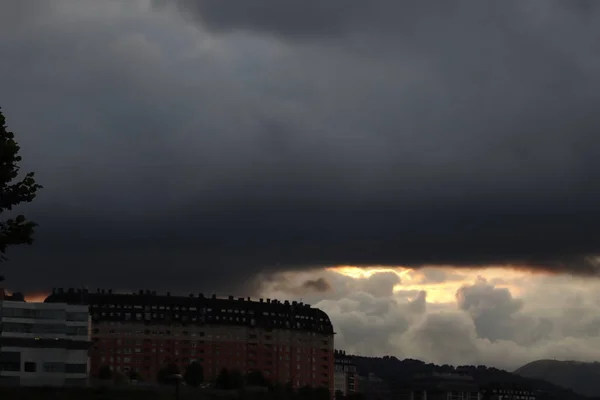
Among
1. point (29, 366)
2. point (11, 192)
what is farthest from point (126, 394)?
point (29, 366)

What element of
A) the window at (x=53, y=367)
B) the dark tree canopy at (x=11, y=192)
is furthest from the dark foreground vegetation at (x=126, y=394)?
the window at (x=53, y=367)

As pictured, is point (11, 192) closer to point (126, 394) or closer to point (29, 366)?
point (126, 394)

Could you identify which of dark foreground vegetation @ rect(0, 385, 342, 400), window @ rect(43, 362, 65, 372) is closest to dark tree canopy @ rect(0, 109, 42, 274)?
dark foreground vegetation @ rect(0, 385, 342, 400)

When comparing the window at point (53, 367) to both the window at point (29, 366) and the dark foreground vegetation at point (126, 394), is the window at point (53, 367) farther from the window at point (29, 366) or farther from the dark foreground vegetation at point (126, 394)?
the dark foreground vegetation at point (126, 394)

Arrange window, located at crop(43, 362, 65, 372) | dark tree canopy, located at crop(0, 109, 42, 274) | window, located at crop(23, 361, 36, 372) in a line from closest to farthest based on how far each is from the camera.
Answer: dark tree canopy, located at crop(0, 109, 42, 274) → window, located at crop(23, 361, 36, 372) → window, located at crop(43, 362, 65, 372)

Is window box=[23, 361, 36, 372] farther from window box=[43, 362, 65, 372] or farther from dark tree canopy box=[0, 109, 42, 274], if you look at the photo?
Result: dark tree canopy box=[0, 109, 42, 274]

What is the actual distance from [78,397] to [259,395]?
20.4m

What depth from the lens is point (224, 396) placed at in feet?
324

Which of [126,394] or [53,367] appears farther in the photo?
[53,367]

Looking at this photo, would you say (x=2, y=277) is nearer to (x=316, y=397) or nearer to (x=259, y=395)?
(x=259, y=395)

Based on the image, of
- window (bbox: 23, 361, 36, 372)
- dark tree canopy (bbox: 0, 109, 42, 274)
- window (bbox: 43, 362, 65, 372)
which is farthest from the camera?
window (bbox: 43, 362, 65, 372)

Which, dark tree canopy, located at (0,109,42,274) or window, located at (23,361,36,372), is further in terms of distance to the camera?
window, located at (23,361,36,372)

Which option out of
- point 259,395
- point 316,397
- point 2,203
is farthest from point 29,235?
point 316,397

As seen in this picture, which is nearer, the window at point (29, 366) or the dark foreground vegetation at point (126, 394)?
the dark foreground vegetation at point (126, 394)
